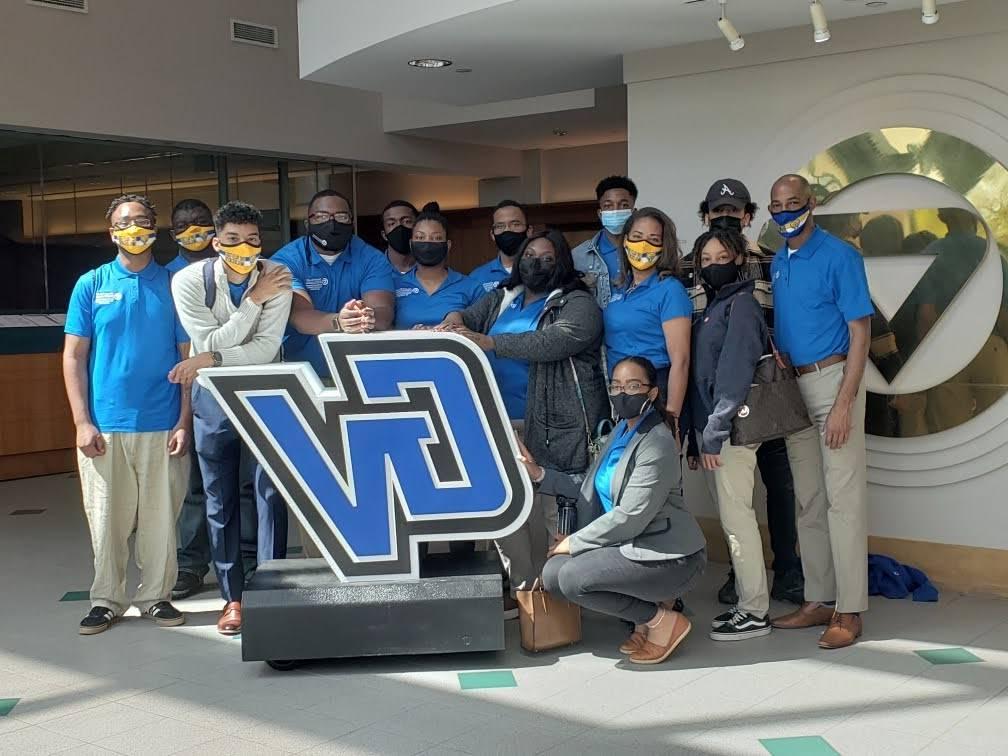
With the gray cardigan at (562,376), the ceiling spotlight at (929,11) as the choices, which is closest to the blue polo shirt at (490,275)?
the gray cardigan at (562,376)

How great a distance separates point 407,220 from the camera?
212 inches

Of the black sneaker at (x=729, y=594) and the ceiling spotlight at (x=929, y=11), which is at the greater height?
the ceiling spotlight at (x=929, y=11)

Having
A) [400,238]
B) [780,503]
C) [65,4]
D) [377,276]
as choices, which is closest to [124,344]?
[377,276]

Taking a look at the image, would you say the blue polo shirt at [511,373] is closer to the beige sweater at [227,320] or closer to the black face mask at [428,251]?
the black face mask at [428,251]

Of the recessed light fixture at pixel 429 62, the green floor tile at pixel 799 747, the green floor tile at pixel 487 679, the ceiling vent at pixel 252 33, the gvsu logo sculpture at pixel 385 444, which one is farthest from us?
the ceiling vent at pixel 252 33

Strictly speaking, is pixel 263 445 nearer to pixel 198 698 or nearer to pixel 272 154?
pixel 198 698

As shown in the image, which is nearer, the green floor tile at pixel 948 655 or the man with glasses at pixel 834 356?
the green floor tile at pixel 948 655

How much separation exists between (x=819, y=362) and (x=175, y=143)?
7.58 meters

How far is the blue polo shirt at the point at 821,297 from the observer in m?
4.22

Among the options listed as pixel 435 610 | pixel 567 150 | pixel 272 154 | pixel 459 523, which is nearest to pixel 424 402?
pixel 459 523

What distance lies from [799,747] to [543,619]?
3.83 feet

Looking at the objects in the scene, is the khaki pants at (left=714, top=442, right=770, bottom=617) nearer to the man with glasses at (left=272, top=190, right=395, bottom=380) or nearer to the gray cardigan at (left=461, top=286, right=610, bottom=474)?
the gray cardigan at (left=461, top=286, right=610, bottom=474)

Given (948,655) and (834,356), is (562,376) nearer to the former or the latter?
(834,356)

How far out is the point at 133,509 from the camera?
472 cm
